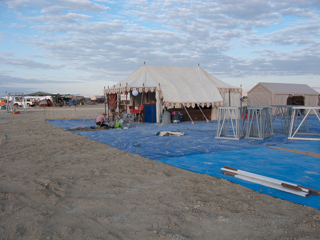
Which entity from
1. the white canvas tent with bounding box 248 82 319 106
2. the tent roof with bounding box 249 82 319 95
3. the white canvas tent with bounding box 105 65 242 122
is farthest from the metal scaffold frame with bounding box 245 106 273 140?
the tent roof with bounding box 249 82 319 95

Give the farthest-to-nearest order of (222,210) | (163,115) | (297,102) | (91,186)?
(297,102) < (163,115) < (91,186) < (222,210)

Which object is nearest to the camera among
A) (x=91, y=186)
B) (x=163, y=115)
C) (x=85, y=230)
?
(x=85, y=230)

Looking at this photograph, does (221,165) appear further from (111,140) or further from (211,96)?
(211,96)

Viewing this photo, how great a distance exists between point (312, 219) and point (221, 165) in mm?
2573

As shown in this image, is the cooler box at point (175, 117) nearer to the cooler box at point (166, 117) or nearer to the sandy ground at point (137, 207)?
the cooler box at point (166, 117)

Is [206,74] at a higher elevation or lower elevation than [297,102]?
higher

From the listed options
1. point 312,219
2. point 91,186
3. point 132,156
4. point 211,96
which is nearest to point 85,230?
point 91,186

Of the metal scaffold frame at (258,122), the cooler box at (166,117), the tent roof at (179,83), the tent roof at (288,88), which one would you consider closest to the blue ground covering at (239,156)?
the metal scaffold frame at (258,122)

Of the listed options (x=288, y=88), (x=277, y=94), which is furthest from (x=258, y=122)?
(x=288, y=88)

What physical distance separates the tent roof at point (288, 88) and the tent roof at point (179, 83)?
513cm

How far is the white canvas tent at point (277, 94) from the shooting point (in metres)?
21.0

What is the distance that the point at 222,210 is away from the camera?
3268 millimetres

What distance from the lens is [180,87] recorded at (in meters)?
16.0

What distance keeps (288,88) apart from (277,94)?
1.82 m
